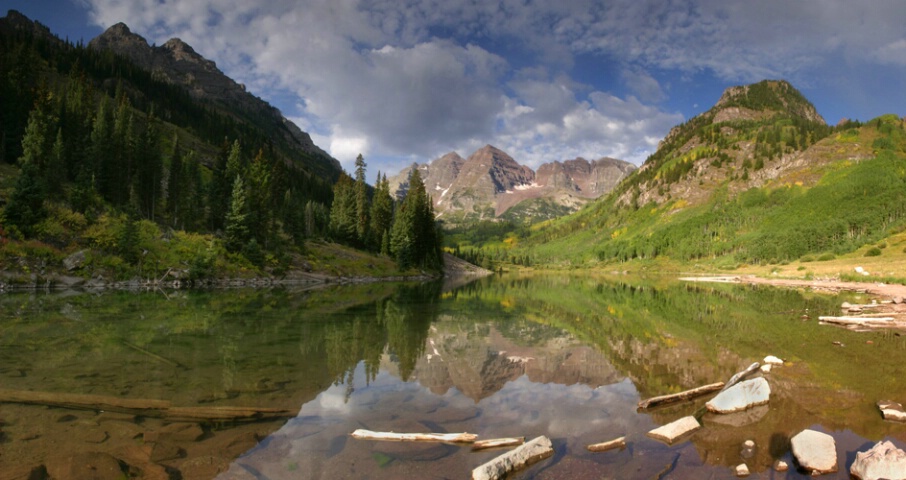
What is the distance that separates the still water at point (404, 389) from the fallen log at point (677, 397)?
370 mm

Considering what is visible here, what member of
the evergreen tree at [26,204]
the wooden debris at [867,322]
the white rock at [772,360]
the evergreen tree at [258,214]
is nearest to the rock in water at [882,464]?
the white rock at [772,360]

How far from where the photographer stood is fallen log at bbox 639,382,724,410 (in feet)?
42.2

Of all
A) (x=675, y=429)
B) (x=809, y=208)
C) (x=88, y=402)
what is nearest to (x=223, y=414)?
(x=88, y=402)

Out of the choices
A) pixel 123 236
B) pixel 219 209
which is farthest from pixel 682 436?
pixel 219 209

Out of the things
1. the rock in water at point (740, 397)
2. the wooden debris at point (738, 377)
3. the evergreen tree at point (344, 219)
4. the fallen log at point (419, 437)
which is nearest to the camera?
the fallen log at point (419, 437)

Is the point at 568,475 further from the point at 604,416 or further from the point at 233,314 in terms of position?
the point at 233,314

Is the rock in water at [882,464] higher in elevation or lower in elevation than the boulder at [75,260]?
lower

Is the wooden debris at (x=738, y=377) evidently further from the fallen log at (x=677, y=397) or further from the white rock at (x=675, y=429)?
the white rock at (x=675, y=429)

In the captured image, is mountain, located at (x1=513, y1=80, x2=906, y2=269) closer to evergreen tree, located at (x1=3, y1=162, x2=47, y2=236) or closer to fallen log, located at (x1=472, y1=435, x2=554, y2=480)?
fallen log, located at (x1=472, y1=435, x2=554, y2=480)

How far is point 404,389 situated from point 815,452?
11.0 metres

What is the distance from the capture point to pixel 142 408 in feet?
37.8

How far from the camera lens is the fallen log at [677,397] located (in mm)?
12860

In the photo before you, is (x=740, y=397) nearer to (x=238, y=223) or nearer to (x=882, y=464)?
(x=882, y=464)

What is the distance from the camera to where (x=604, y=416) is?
481 inches
